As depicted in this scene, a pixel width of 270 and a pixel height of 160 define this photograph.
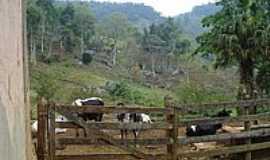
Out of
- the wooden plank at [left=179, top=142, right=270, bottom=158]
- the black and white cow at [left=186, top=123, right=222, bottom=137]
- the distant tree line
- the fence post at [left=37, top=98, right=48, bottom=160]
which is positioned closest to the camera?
the fence post at [left=37, top=98, right=48, bottom=160]

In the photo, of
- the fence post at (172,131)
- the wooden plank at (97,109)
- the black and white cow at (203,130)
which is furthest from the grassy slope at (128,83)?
the wooden plank at (97,109)

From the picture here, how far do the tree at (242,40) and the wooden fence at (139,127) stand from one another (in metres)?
6.52

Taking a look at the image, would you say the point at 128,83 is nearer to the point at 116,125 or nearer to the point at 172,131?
the point at 172,131

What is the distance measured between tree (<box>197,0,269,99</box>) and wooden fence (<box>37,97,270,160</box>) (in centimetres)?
652

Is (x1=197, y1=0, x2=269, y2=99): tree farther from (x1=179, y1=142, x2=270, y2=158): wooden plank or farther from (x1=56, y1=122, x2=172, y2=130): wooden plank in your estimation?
(x1=56, y1=122, x2=172, y2=130): wooden plank

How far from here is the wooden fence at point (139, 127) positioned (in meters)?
5.62

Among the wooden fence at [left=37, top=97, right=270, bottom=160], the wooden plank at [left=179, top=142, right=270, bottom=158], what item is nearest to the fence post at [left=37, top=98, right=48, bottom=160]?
the wooden fence at [left=37, top=97, right=270, bottom=160]

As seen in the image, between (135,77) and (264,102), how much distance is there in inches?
937

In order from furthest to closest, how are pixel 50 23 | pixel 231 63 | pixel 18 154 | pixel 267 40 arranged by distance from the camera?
pixel 50 23
pixel 231 63
pixel 267 40
pixel 18 154

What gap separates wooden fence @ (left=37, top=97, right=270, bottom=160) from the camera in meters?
5.62

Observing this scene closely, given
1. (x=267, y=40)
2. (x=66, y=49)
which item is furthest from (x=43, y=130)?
(x=66, y=49)

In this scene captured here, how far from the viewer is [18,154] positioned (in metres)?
1.51

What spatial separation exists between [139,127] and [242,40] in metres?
8.76

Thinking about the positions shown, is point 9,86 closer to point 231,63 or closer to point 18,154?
point 18,154
